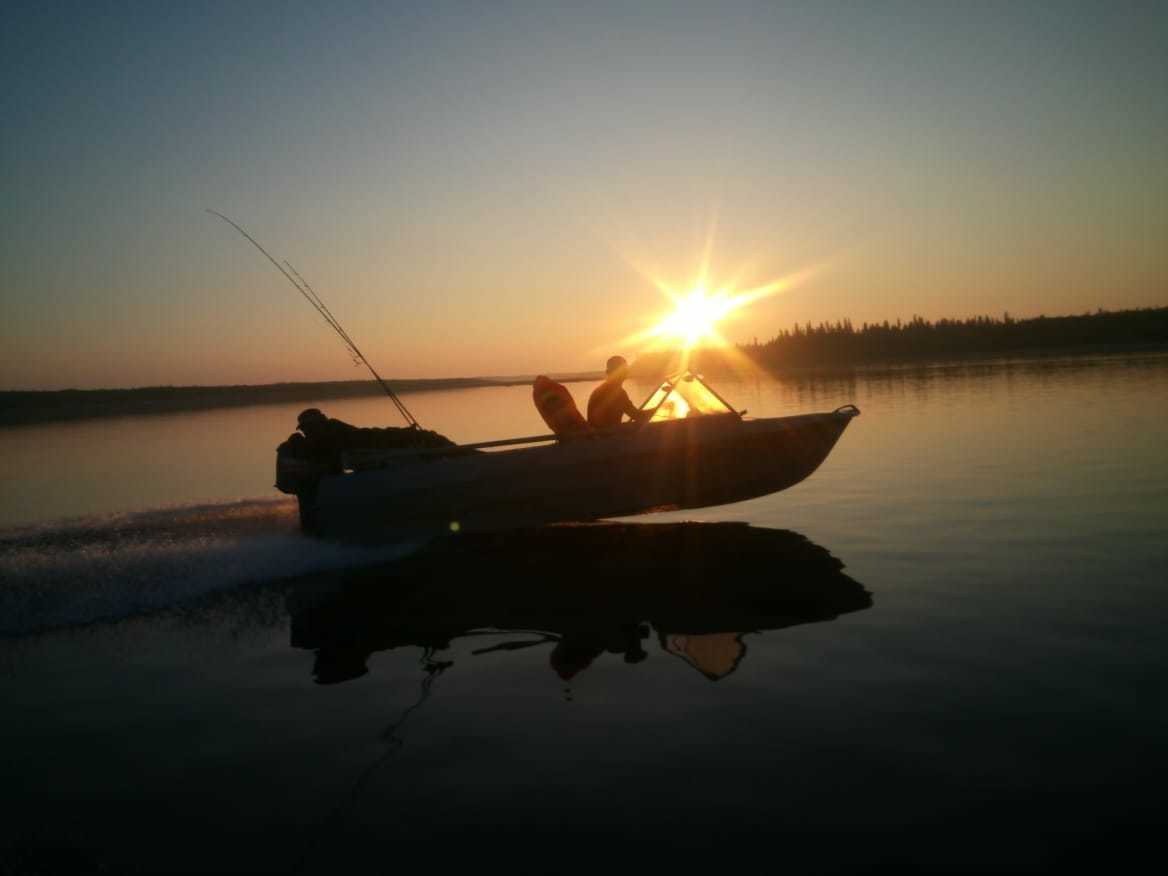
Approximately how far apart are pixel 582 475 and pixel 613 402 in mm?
1028

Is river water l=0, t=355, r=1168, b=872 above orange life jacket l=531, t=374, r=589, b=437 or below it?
below

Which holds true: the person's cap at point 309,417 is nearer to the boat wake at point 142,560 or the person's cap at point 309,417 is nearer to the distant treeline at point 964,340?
the boat wake at point 142,560

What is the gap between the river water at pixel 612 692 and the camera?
136 inches

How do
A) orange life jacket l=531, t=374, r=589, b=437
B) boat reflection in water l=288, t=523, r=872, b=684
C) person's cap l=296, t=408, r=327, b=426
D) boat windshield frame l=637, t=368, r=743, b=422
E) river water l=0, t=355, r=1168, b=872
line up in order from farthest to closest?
person's cap l=296, t=408, r=327, b=426, boat windshield frame l=637, t=368, r=743, b=422, orange life jacket l=531, t=374, r=589, b=437, boat reflection in water l=288, t=523, r=872, b=684, river water l=0, t=355, r=1168, b=872

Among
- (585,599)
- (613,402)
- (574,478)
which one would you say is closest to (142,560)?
(574,478)

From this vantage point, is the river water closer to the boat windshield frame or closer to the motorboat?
the motorboat

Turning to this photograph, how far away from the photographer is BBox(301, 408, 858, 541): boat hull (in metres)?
9.55

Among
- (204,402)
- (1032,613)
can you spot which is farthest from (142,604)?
(204,402)

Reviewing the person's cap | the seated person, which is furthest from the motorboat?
the person's cap

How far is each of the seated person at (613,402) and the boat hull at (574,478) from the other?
34cm

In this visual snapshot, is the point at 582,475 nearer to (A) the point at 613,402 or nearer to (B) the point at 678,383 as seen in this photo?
(A) the point at 613,402

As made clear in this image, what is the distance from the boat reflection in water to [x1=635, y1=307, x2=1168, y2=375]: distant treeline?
5749 cm

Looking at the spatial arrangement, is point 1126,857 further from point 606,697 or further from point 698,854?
point 606,697

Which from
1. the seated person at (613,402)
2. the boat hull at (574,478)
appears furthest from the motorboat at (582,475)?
the seated person at (613,402)
